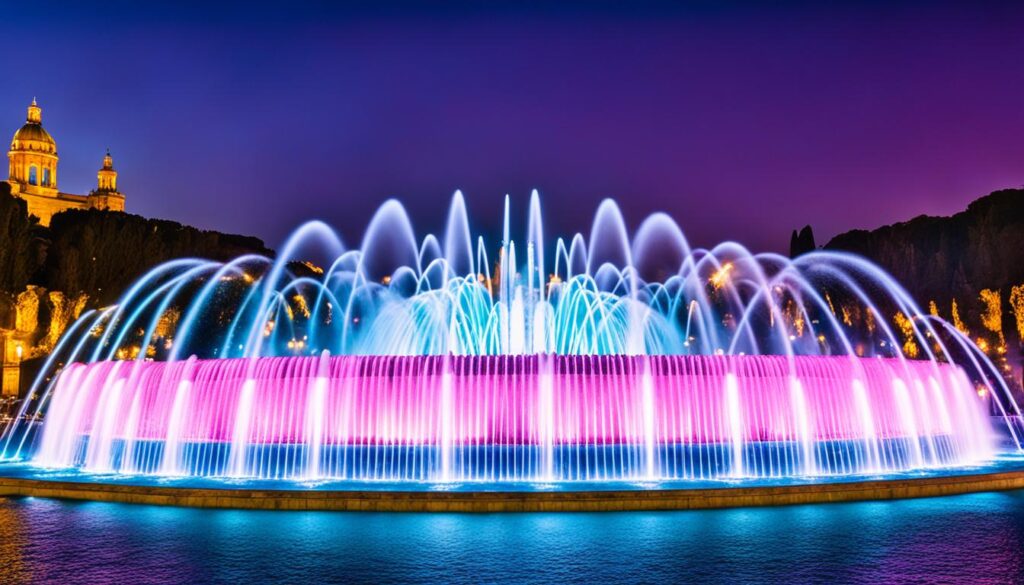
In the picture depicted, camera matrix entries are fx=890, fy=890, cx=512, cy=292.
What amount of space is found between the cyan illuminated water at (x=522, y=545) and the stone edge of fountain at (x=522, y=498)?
0.75ft

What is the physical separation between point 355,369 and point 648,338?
25787 millimetres

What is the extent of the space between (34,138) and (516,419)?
455ft

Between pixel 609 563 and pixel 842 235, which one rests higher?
pixel 842 235

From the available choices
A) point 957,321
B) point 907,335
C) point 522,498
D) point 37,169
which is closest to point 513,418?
point 522,498

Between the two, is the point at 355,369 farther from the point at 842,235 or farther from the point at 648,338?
the point at 842,235

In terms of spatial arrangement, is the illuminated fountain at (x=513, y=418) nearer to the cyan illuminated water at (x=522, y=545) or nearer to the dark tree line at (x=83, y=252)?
the cyan illuminated water at (x=522, y=545)

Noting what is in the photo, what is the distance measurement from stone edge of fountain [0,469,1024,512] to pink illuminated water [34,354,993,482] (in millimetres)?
2862

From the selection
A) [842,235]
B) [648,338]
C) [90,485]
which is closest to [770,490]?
[90,485]

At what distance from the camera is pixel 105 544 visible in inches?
402

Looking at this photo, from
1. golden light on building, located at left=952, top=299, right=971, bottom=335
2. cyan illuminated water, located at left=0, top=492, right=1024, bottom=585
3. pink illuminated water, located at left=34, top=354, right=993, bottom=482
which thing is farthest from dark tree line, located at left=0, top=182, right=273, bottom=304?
golden light on building, located at left=952, top=299, right=971, bottom=335

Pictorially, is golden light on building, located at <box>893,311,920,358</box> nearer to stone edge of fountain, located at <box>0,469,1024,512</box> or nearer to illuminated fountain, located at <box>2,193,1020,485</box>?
illuminated fountain, located at <box>2,193,1020,485</box>

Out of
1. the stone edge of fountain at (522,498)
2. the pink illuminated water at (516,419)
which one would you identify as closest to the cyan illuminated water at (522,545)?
the stone edge of fountain at (522,498)

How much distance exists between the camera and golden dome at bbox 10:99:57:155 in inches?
5187

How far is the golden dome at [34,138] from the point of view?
132 meters
